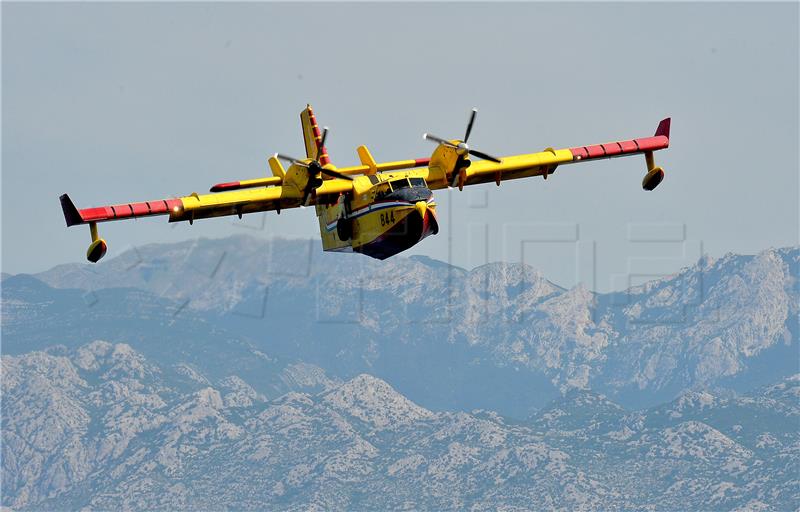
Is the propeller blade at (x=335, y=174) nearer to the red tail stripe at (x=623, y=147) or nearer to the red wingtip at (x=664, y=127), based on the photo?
the red tail stripe at (x=623, y=147)

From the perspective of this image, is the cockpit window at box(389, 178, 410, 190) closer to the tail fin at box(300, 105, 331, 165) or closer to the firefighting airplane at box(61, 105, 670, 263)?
the firefighting airplane at box(61, 105, 670, 263)

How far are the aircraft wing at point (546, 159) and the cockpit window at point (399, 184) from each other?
3.75m

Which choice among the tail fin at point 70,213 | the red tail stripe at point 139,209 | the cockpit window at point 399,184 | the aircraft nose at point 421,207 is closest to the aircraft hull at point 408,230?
the aircraft nose at point 421,207

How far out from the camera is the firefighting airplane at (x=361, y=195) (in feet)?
A: 226

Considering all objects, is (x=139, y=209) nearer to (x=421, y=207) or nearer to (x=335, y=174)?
(x=335, y=174)

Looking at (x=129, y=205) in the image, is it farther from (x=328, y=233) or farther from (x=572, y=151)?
(x=572, y=151)

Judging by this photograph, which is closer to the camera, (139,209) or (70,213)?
(70,213)

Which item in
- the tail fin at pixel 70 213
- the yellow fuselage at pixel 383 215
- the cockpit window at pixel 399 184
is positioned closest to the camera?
the tail fin at pixel 70 213

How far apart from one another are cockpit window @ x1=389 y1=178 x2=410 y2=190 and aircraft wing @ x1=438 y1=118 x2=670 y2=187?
148 inches

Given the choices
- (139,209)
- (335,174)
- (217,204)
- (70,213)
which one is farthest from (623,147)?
(70,213)

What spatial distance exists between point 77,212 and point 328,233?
15.1 meters

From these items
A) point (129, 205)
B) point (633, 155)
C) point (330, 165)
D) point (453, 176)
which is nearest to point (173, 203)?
point (129, 205)

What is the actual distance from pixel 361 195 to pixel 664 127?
20820 mm

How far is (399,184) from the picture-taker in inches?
2753
